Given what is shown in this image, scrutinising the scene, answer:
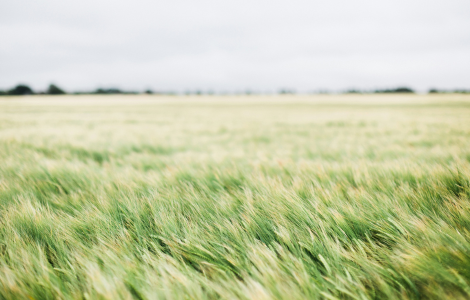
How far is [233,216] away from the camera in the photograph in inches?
41.8

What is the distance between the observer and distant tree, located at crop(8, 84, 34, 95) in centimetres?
5891

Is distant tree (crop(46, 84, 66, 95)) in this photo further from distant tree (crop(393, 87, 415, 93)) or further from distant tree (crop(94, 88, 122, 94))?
distant tree (crop(393, 87, 415, 93))

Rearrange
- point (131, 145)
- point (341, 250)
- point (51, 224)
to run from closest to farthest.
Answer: point (341, 250) < point (51, 224) < point (131, 145)

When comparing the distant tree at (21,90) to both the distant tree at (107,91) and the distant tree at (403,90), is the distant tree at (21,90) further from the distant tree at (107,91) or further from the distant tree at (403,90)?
the distant tree at (403,90)

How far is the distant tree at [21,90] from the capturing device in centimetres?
5891

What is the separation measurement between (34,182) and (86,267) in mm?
1266

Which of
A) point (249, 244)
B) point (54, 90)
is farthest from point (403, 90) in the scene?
point (54, 90)

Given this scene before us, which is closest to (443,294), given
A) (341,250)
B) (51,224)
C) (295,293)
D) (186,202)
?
(341,250)

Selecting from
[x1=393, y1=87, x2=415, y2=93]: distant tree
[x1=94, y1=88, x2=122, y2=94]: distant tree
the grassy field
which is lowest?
the grassy field

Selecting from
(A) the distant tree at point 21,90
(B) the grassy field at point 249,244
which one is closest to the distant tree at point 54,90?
(A) the distant tree at point 21,90

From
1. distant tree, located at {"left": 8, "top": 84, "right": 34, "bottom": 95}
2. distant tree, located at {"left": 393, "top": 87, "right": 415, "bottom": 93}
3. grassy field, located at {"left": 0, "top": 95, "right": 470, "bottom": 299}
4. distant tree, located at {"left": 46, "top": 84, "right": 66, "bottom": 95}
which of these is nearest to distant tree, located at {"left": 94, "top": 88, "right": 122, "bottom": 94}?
distant tree, located at {"left": 46, "top": 84, "right": 66, "bottom": 95}

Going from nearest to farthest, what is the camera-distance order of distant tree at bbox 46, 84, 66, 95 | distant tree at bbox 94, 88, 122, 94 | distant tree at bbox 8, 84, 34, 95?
distant tree at bbox 8, 84, 34, 95
distant tree at bbox 46, 84, 66, 95
distant tree at bbox 94, 88, 122, 94

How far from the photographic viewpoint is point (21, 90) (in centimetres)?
5959

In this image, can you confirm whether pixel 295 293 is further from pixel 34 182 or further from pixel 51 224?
pixel 34 182
